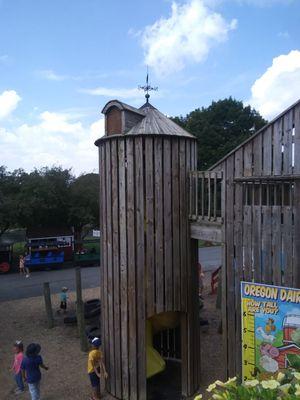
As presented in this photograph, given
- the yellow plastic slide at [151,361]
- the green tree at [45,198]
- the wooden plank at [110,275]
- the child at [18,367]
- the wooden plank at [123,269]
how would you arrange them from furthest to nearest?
the green tree at [45,198] → the yellow plastic slide at [151,361] → the child at [18,367] → the wooden plank at [110,275] → the wooden plank at [123,269]

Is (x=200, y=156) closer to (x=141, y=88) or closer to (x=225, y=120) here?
(x=225, y=120)

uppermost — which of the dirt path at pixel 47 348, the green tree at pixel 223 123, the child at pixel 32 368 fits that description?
the green tree at pixel 223 123

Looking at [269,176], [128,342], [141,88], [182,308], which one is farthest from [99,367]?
[141,88]

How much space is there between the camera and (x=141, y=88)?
890cm

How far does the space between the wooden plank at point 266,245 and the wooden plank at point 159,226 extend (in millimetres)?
2094

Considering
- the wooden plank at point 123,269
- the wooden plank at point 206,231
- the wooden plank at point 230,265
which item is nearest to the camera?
the wooden plank at point 230,265

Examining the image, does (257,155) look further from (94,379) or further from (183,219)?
(94,379)

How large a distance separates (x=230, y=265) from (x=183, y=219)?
1482 mm

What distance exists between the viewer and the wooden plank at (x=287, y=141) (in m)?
6.11

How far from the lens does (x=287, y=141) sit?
6.14 m

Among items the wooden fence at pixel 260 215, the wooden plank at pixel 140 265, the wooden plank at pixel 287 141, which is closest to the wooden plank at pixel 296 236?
the wooden fence at pixel 260 215

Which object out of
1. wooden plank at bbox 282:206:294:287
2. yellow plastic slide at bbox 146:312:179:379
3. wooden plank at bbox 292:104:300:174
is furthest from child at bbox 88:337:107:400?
wooden plank at bbox 292:104:300:174

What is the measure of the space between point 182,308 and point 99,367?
2.03 metres

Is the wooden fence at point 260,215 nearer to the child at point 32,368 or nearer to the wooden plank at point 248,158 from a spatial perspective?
the wooden plank at point 248,158
